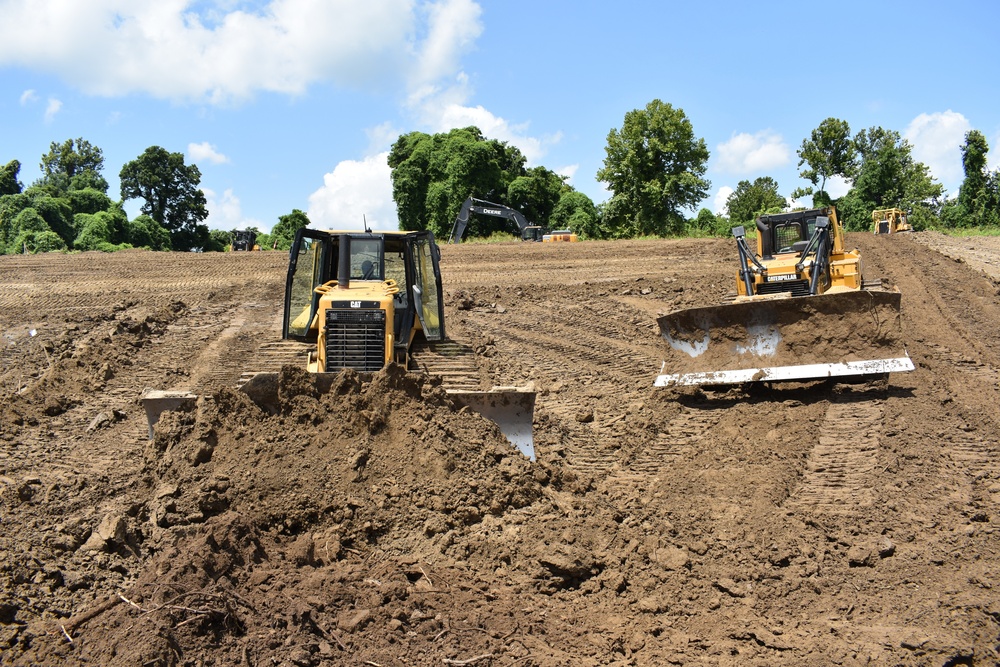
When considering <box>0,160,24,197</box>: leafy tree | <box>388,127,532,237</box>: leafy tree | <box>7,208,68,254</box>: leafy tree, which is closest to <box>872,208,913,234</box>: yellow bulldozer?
<box>388,127,532,237</box>: leafy tree

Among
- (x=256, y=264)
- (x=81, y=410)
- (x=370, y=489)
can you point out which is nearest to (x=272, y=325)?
(x=81, y=410)

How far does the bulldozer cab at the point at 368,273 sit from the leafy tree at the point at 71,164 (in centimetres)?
5258

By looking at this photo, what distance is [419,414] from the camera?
253 inches

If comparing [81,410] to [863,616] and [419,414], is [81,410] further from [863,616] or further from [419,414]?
[863,616]

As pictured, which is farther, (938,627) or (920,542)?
(920,542)

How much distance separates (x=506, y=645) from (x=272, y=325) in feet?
35.8

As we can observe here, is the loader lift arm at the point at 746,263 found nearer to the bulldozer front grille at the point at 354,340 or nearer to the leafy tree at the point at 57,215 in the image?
the bulldozer front grille at the point at 354,340

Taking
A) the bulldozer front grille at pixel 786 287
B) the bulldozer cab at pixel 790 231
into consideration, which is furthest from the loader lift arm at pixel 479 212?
the bulldozer front grille at pixel 786 287

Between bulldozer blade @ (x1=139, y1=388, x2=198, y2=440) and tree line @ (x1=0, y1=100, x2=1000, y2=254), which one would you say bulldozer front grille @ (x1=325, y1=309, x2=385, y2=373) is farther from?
tree line @ (x1=0, y1=100, x2=1000, y2=254)

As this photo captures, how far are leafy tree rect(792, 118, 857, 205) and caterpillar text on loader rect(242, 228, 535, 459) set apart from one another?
41670mm

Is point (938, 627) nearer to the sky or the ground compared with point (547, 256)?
nearer to the ground

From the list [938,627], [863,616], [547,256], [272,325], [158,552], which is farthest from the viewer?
[547,256]

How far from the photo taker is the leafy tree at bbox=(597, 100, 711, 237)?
35.8m

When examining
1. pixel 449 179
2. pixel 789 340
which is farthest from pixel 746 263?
pixel 449 179
